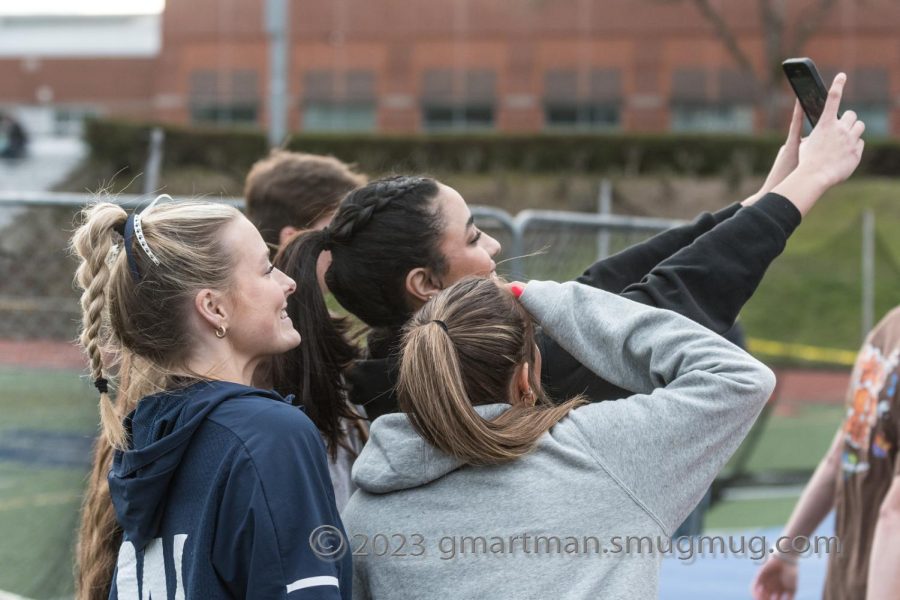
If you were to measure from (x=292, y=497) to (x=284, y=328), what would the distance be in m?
0.38

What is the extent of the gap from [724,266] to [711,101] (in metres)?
31.5

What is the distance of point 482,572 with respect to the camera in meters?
1.83

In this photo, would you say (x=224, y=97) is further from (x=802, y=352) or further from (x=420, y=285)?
(x=420, y=285)

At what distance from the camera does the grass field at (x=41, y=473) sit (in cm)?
423

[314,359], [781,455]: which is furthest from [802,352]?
[314,359]

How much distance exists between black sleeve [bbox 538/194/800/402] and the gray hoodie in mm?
139

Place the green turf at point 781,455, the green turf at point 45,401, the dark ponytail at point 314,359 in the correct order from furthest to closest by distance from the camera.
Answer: the green turf at point 781,455, the green turf at point 45,401, the dark ponytail at point 314,359

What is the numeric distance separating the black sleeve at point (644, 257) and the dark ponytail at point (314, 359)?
1.73ft

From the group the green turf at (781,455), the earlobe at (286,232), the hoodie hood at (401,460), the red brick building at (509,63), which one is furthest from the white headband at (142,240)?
the red brick building at (509,63)

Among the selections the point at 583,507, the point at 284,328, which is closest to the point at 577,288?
the point at 583,507

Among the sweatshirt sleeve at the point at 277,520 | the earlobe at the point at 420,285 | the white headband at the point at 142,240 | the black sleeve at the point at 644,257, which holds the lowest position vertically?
the sweatshirt sleeve at the point at 277,520

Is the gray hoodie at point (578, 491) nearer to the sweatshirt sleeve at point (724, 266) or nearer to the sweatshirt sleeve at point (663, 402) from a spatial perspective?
the sweatshirt sleeve at point (663, 402)

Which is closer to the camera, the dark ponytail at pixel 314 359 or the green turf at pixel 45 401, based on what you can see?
the dark ponytail at pixel 314 359

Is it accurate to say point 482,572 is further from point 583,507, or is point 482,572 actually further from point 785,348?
point 785,348
